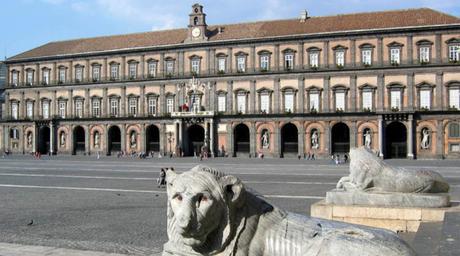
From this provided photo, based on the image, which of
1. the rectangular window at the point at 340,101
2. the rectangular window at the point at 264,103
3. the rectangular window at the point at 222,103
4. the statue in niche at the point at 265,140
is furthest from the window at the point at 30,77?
the rectangular window at the point at 340,101

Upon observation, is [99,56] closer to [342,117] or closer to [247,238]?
[342,117]

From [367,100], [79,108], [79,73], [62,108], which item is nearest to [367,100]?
[367,100]

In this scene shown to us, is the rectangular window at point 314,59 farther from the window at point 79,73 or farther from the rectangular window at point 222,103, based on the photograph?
the window at point 79,73

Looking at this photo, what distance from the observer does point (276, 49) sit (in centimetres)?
5534

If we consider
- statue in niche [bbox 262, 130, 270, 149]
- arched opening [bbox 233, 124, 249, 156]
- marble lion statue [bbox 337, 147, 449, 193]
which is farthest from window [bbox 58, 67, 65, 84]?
marble lion statue [bbox 337, 147, 449, 193]

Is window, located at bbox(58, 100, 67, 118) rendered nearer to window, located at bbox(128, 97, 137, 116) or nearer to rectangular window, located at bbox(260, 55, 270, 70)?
window, located at bbox(128, 97, 137, 116)

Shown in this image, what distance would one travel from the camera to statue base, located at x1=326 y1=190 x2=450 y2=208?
821 cm

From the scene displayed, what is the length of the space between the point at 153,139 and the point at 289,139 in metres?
16.5

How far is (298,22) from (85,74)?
26704 millimetres

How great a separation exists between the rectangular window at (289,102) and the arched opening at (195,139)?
10494 millimetres

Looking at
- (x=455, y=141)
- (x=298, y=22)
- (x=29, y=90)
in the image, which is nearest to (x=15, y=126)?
(x=29, y=90)

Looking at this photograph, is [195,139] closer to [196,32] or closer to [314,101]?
[196,32]

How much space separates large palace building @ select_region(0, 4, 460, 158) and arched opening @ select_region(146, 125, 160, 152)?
0.17 metres

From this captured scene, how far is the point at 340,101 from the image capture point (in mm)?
53156
